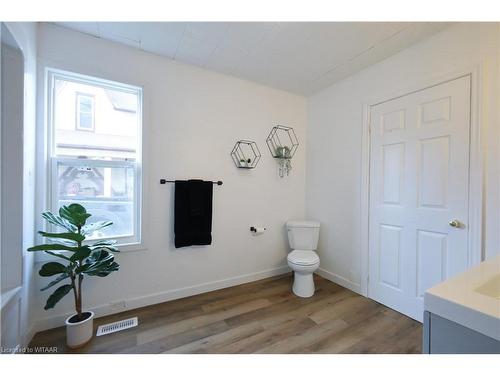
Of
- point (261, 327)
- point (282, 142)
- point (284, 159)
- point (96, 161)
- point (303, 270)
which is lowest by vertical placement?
point (261, 327)

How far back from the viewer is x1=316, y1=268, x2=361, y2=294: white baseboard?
2.29m

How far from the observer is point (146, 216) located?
6.46 ft

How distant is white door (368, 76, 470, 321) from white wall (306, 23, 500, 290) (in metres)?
0.12

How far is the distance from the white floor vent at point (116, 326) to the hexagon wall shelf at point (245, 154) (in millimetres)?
1707

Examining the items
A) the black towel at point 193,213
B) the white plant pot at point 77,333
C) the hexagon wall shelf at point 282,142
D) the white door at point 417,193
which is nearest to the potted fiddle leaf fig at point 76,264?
the white plant pot at point 77,333

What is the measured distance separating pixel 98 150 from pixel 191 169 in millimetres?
799

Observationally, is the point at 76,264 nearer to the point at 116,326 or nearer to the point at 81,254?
the point at 81,254

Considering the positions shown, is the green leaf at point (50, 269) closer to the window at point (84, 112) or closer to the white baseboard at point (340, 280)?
the window at point (84, 112)

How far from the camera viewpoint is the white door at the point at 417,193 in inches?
62.6

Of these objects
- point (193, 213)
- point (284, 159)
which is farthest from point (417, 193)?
point (193, 213)

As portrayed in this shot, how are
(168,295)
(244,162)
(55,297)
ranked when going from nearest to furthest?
(55,297)
(168,295)
(244,162)

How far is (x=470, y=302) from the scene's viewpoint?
0.64 meters
